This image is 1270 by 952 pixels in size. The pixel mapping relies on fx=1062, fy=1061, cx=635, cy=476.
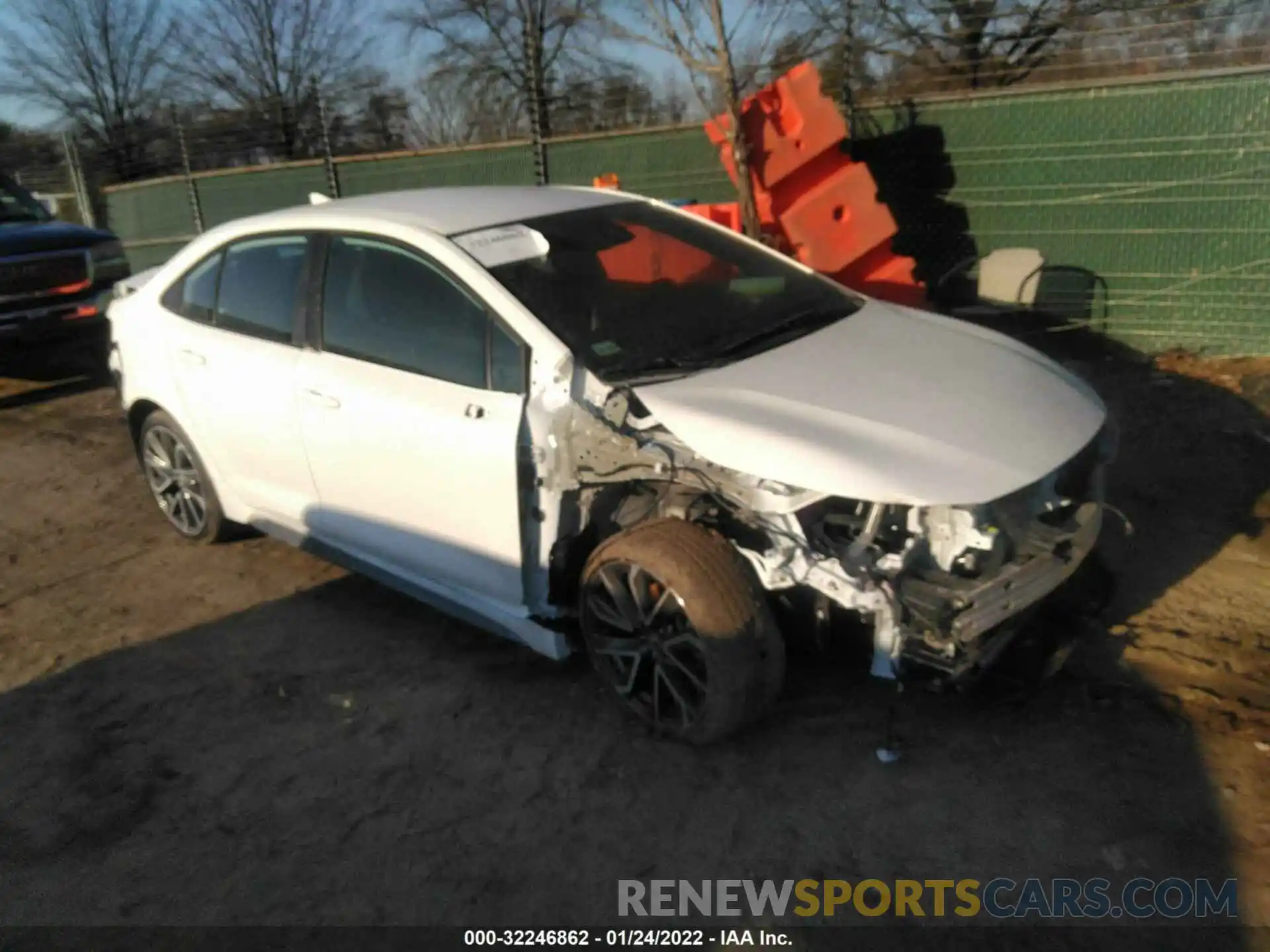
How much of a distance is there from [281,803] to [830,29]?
8.21m

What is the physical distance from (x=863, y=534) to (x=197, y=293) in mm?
3466

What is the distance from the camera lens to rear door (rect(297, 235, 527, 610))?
12.1 feet

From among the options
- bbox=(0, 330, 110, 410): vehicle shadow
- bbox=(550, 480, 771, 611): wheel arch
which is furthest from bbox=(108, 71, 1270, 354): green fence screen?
bbox=(0, 330, 110, 410): vehicle shadow

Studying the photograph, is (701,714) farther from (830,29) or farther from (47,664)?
(830,29)

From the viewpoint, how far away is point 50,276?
359 inches

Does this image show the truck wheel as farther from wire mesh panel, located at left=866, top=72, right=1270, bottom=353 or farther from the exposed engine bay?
wire mesh panel, located at left=866, top=72, right=1270, bottom=353

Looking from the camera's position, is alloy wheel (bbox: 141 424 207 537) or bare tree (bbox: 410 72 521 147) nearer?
alloy wheel (bbox: 141 424 207 537)

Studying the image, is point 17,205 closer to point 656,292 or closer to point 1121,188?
point 656,292

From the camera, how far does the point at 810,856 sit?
3.05m

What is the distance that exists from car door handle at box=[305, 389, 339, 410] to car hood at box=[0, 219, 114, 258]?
6094 millimetres

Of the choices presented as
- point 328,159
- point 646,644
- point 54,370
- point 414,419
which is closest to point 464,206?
point 414,419

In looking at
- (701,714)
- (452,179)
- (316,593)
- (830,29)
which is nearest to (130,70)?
(452,179)

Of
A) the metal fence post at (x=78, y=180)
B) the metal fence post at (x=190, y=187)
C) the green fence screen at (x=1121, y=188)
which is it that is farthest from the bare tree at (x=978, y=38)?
the metal fence post at (x=78, y=180)

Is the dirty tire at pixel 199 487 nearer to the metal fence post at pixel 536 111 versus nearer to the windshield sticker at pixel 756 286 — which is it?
the windshield sticker at pixel 756 286
